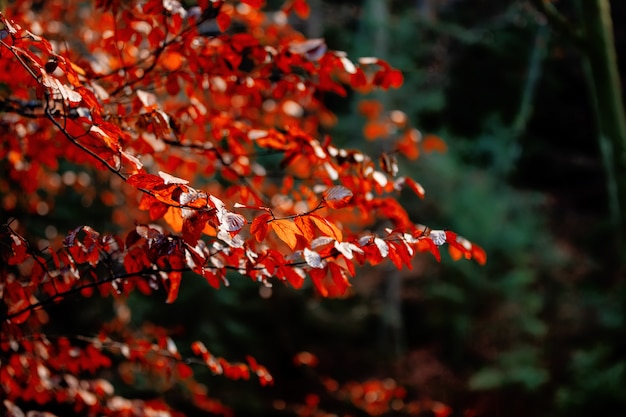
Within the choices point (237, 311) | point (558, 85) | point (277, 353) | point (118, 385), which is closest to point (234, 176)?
point (118, 385)

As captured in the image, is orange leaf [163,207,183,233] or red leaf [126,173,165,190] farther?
orange leaf [163,207,183,233]

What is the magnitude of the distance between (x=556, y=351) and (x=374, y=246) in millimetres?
6710

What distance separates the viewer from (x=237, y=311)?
7.76m

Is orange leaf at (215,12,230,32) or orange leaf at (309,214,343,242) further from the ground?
orange leaf at (215,12,230,32)

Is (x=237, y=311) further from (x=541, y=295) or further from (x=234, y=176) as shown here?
(x=234, y=176)

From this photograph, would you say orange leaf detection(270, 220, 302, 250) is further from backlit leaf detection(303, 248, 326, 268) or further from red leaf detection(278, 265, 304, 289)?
red leaf detection(278, 265, 304, 289)

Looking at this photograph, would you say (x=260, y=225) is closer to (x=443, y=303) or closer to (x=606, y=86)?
(x=606, y=86)

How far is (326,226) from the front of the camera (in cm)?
130

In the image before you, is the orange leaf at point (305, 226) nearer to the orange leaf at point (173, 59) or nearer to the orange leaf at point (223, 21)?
the orange leaf at point (223, 21)

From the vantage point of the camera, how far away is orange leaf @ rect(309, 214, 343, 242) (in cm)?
128

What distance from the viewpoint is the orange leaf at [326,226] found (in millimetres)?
1277

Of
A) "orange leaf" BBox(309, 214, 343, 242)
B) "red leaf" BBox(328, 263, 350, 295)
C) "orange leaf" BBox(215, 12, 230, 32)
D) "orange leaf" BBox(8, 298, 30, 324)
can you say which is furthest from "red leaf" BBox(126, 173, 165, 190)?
"orange leaf" BBox(8, 298, 30, 324)

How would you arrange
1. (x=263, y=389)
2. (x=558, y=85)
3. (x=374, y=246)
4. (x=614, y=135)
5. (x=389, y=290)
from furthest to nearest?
(x=558, y=85) < (x=389, y=290) < (x=263, y=389) < (x=614, y=135) < (x=374, y=246)

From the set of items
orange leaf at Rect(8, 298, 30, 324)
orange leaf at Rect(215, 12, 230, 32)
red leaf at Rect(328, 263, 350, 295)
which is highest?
orange leaf at Rect(215, 12, 230, 32)
